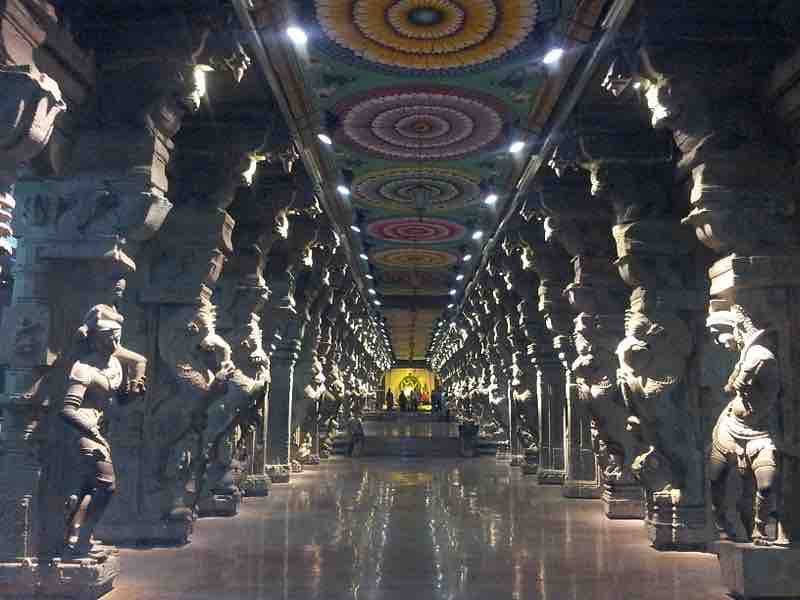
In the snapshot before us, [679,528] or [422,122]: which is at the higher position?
[422,122]

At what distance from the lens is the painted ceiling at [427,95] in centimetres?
688

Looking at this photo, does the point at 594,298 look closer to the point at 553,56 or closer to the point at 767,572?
the point at 553,56

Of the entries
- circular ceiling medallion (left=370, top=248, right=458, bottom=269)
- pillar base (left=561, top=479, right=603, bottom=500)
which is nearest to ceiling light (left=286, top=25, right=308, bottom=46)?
pillar base (left=561, top=479, right=603, bottom=500)

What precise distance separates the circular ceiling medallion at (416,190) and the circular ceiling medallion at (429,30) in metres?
3.82

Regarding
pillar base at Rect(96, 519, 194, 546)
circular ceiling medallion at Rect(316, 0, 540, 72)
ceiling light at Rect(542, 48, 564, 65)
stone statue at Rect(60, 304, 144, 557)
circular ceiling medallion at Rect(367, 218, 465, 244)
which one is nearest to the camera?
stone statue at Rect(60, 304, 144, 557)

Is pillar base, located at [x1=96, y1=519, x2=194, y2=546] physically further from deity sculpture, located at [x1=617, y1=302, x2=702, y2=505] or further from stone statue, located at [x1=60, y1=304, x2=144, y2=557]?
deity sculpture, located at [x1=617, y1=302, x2=702, y2=505]

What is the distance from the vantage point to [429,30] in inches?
282

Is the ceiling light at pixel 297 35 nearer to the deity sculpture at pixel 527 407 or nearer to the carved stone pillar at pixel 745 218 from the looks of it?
the carved stone pillar at pixel 745 218

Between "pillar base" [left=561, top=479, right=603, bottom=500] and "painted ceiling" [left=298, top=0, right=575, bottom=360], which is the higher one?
"painted ceiling" [left=298, top=0, right=575, bottom=360]

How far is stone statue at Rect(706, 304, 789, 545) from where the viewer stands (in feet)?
17.0

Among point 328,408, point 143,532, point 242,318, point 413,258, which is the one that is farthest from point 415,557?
point 413,258

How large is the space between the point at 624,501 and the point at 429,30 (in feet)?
20.0

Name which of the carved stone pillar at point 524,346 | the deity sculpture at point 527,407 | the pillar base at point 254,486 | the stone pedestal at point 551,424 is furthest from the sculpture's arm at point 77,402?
the deity sculpture at point 527,407

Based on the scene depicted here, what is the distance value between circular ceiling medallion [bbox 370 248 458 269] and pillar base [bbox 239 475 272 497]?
788 centimetres
